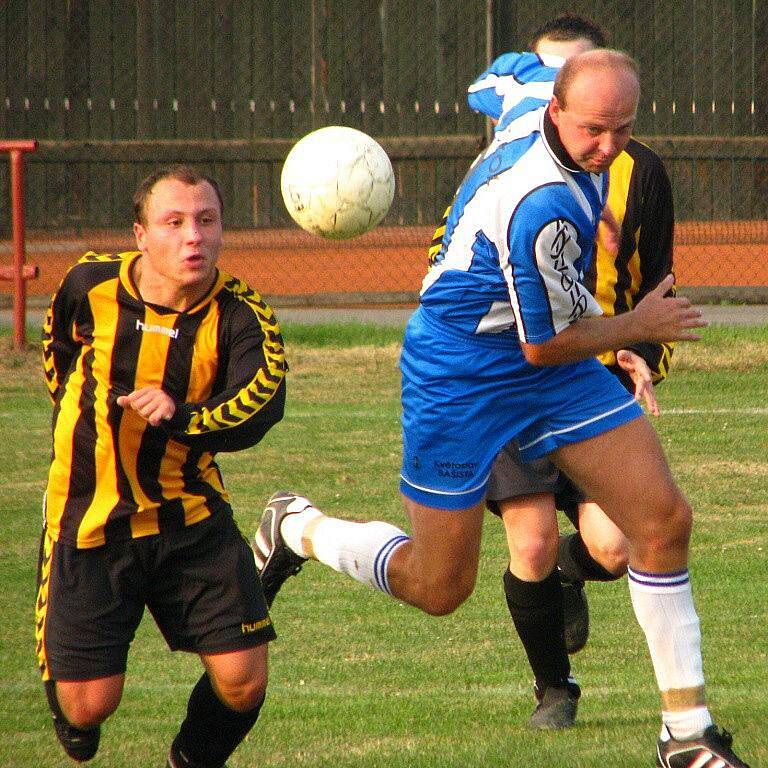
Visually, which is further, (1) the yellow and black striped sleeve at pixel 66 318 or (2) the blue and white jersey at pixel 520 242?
(1) the yellow and black striped sleeve at pixel 66 318

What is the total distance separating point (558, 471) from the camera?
481 cm

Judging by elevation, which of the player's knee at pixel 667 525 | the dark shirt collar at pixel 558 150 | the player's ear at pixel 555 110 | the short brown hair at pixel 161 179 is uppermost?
the player's ear at pixel 555 110

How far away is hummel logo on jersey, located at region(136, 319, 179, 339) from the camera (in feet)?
13.0

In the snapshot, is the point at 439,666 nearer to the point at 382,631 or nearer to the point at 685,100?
the point at 382,631

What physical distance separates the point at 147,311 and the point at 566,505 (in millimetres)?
1765

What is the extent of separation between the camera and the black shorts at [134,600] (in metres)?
3.89

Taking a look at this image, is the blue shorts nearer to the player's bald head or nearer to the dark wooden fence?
the player's bald head

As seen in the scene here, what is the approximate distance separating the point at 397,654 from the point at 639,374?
1.41 meters

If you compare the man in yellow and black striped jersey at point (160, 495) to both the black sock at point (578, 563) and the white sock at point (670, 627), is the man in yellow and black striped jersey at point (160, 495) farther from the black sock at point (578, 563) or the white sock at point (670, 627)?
the black sock at point (578, 563)

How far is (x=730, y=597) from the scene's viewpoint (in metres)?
6.05

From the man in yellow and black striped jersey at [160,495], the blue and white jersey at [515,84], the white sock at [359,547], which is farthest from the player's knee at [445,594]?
the blue and white jersey at [515,84]

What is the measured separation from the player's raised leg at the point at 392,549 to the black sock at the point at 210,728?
767mm

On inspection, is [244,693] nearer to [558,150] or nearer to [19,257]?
[558,150]

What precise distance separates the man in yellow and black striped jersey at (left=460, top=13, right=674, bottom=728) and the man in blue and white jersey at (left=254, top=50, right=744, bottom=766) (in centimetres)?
29
